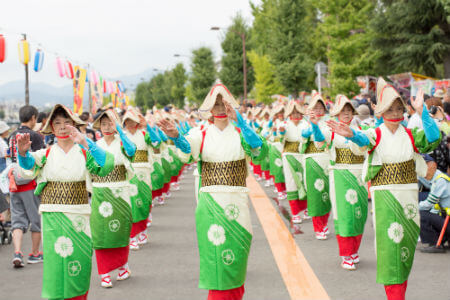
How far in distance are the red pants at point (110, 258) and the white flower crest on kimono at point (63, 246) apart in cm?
154

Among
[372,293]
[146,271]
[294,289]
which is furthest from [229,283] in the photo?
[146,271]

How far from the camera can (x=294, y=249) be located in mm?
8086

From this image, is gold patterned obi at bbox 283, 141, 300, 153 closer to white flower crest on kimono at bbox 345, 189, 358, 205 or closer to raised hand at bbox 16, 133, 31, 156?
white flower crest on kimono at bbox 345, 189, 358, 205

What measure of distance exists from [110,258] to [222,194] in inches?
88.4

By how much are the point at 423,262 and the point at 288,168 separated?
3.74m

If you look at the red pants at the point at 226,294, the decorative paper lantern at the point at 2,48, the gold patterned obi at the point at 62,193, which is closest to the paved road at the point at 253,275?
the red pants at the point at 226,294

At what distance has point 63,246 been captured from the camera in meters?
5.14

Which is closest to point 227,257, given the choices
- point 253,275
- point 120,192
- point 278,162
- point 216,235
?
point 216,235

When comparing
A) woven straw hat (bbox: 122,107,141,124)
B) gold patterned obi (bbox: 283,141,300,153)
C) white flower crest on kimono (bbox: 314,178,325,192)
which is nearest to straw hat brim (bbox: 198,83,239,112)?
woven straw hat (bbox: 122,107,141,124)

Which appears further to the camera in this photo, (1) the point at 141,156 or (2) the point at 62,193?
(1) the point at 141,156

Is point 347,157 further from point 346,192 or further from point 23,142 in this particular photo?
point 23,142

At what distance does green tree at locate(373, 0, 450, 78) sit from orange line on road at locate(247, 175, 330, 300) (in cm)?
1916

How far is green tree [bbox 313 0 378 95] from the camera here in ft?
96.8

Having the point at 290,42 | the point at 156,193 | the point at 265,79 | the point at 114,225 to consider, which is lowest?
the point at 156,193
